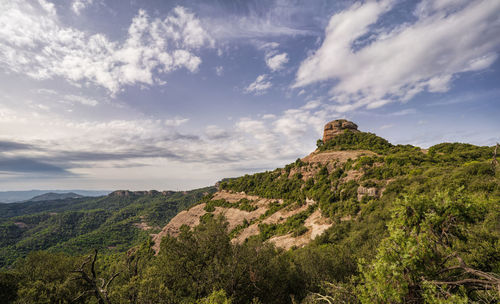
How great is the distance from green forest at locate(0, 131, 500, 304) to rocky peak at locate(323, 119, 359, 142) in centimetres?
2976

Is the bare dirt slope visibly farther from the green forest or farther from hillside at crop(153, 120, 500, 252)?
the green forest

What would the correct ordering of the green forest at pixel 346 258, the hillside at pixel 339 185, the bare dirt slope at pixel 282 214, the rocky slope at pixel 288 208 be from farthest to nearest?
the rocky slope at pixel 288 208 → the bare dirt slope at pixel 282 214 → the hillside at pixel 339 185 → the green forest at pixel 346 258

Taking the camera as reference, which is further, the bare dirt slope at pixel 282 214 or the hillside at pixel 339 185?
the bare dirt slope at pixel 282 214

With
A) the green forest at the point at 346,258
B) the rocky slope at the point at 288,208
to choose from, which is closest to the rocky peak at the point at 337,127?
the rocky slope at the point at 288,208

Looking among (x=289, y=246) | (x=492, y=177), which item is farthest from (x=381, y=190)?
(x=289, y=246)

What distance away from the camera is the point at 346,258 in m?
19.2

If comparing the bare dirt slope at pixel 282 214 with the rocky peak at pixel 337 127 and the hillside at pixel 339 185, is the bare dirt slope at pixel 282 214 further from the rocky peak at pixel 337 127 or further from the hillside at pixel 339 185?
the rocky peak at pixel 337 127

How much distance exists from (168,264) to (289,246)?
25.3 metres

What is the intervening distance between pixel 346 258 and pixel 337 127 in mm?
66697

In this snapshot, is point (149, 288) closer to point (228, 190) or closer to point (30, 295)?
point (30, 295)

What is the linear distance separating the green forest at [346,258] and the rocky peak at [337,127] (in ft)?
97.6

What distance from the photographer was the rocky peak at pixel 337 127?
245 feet

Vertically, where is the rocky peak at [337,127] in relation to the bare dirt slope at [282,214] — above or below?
above

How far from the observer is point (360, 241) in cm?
2264
